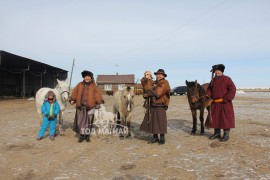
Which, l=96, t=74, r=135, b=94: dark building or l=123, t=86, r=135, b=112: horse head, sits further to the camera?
l=96, t=74, r=135, b=94: dark building

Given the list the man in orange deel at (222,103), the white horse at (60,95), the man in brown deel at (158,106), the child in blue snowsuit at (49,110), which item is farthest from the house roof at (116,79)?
the man in brown deel at (158,106)

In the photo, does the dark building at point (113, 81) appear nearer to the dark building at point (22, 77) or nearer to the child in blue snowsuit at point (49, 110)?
the dark building at point (22, 77)

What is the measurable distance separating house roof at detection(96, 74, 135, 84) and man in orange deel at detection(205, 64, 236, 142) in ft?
163

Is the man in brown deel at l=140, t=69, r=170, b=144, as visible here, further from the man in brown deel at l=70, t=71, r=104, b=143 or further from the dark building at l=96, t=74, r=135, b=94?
the dark building at l=96, t=74, r=135, b=94

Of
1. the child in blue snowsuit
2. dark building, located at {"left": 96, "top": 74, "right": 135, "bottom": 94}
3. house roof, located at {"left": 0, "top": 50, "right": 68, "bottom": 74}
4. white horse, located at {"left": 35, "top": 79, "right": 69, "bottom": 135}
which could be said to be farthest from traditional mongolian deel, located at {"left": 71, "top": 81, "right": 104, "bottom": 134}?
dark building, located at {"left": 96, "top": 74, "right": 135, "bottom": 94}

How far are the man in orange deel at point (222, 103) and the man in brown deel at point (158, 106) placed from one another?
1.56 metres

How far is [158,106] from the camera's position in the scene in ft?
23.5

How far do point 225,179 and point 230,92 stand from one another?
352cm

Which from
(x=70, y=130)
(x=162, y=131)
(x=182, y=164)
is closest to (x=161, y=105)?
(x=162, y=131)

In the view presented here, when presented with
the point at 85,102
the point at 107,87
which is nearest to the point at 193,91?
the point at 85,102

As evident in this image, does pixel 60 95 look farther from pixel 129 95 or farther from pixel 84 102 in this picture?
pixel 129 95

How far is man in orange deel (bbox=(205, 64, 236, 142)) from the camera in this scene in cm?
734

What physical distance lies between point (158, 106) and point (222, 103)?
6.52 ft

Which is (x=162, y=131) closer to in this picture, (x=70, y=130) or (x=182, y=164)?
(x=182, y=164)
